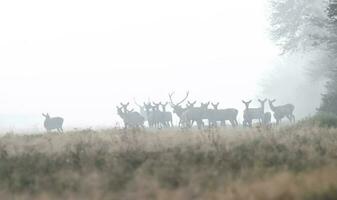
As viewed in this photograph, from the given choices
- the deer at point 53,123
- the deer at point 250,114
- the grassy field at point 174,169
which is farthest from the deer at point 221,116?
the grassy field at point 174,169

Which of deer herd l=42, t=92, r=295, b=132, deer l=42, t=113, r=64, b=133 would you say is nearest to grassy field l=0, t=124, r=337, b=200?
deer herd l=42, t=92, r=295, b=132

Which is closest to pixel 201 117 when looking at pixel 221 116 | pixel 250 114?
pixel 221 116

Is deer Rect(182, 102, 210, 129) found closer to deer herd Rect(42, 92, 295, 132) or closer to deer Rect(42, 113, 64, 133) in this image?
deer herd Rect(42, 92, 295, 132)

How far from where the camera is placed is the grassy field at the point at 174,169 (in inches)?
454

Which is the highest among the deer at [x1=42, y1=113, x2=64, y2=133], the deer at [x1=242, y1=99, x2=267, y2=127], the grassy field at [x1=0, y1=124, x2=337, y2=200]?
the deer at [x1=42, y1=113, x2=64, y2=133]

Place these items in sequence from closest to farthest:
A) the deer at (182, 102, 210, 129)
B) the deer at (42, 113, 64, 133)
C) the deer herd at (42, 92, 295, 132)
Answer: the deer at (182, 102, 210, 129) < the deer herd at (42, 92, 295, 132) < the deer at (42, 113, 64, 133)

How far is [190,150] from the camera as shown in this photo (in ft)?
47.7

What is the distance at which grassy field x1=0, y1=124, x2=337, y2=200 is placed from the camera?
11523 millimetres

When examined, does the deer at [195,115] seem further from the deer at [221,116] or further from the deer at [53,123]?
the deer at [53,123]

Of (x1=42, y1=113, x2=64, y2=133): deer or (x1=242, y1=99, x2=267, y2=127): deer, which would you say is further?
(x1=42, y1=113, x2=64, y2=133): deer

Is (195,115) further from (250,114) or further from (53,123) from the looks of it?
(53,123)

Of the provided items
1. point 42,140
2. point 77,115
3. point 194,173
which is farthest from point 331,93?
point 77,115

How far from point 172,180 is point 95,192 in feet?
5.30

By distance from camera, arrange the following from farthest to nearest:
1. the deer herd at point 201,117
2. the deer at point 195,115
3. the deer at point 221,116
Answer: the deer at point 221,116 < the deer herd at point 201,117 < the deer at point 195,115
